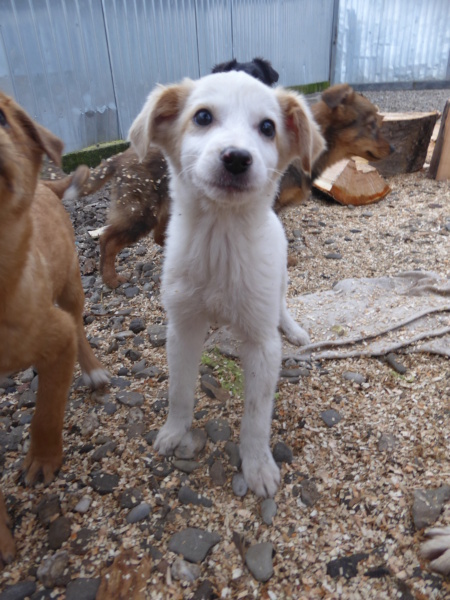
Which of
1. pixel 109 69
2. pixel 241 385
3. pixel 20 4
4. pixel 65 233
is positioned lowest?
pixel 241 385

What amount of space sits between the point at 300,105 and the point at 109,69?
514 centimetres

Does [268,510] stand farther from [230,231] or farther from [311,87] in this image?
[311,87]

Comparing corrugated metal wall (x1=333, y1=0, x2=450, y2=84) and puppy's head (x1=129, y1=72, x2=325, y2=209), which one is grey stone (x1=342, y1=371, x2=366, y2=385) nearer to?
puppy's head (x1=129, y1=72, x2=325, y2=209)

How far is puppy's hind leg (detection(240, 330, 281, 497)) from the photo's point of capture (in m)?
2.09

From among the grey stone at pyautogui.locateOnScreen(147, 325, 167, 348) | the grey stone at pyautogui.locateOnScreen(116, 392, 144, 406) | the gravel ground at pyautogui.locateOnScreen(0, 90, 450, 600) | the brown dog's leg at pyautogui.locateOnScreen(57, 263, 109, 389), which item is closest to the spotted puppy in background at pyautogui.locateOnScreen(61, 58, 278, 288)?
the grey stone at pyautogui.locateOnScreen(147, 325, 167, 348)

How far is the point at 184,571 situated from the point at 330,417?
3.61 ft

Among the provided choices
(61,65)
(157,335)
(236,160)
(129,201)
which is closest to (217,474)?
(157,335)

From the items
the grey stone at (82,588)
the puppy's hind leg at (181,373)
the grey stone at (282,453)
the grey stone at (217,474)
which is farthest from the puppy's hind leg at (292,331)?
the grey stone at (82,588)

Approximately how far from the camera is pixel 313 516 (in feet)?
6.55

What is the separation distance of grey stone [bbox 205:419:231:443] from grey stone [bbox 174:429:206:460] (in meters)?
0.05

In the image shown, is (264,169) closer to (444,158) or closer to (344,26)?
(444,158)

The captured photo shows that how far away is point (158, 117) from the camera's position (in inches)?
85.4

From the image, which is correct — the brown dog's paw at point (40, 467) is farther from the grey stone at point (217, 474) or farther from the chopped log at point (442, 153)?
the chopped log at point (442, 153)

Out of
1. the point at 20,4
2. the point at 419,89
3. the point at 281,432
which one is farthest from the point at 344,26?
the point at 281,432
